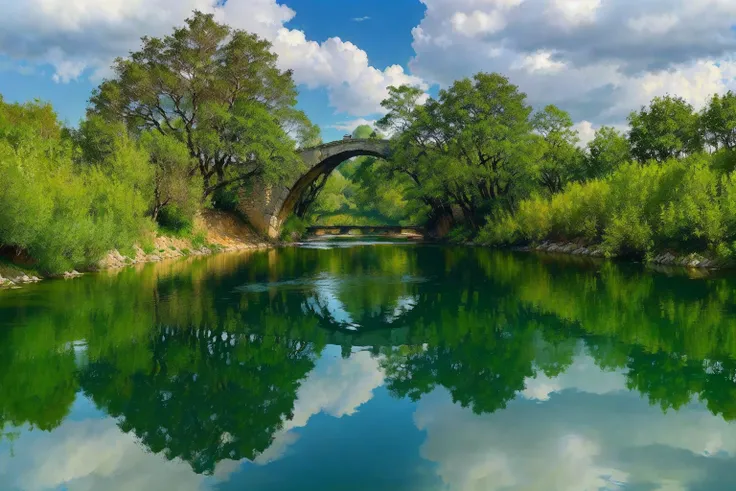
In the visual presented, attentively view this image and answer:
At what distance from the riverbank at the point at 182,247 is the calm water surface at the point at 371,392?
12.0 feet

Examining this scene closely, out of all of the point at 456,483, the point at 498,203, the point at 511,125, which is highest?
the point at 511,125

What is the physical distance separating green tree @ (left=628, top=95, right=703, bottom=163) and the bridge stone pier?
66.1 feet

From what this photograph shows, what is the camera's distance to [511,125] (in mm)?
42562

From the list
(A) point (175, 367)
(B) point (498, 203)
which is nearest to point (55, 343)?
(A) point (175, 367)

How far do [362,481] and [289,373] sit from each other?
4.08 m

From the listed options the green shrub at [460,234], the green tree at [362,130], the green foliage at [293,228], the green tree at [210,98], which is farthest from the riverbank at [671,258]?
the green tree at [362,130]

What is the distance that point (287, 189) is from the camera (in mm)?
50219

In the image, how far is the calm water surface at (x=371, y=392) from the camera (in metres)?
5.79

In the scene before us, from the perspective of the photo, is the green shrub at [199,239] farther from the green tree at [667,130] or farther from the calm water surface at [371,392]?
the green tree at [667,130]

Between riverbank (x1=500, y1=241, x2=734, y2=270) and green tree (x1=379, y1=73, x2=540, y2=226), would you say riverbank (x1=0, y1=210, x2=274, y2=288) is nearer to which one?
green tree (x1=379, y1=73, x2=540, y2=226)

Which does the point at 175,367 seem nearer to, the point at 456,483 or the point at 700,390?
the point at 456,483

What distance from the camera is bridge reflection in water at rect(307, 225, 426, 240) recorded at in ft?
243

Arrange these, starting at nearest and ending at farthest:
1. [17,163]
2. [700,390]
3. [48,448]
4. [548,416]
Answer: [48,448] < [548,416] < [700,390] < [17,163]

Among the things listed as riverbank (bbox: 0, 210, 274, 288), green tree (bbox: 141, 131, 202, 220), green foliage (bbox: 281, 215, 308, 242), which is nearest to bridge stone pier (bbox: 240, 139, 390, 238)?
green foliage (bbox: 281, 215, 308, 242)
